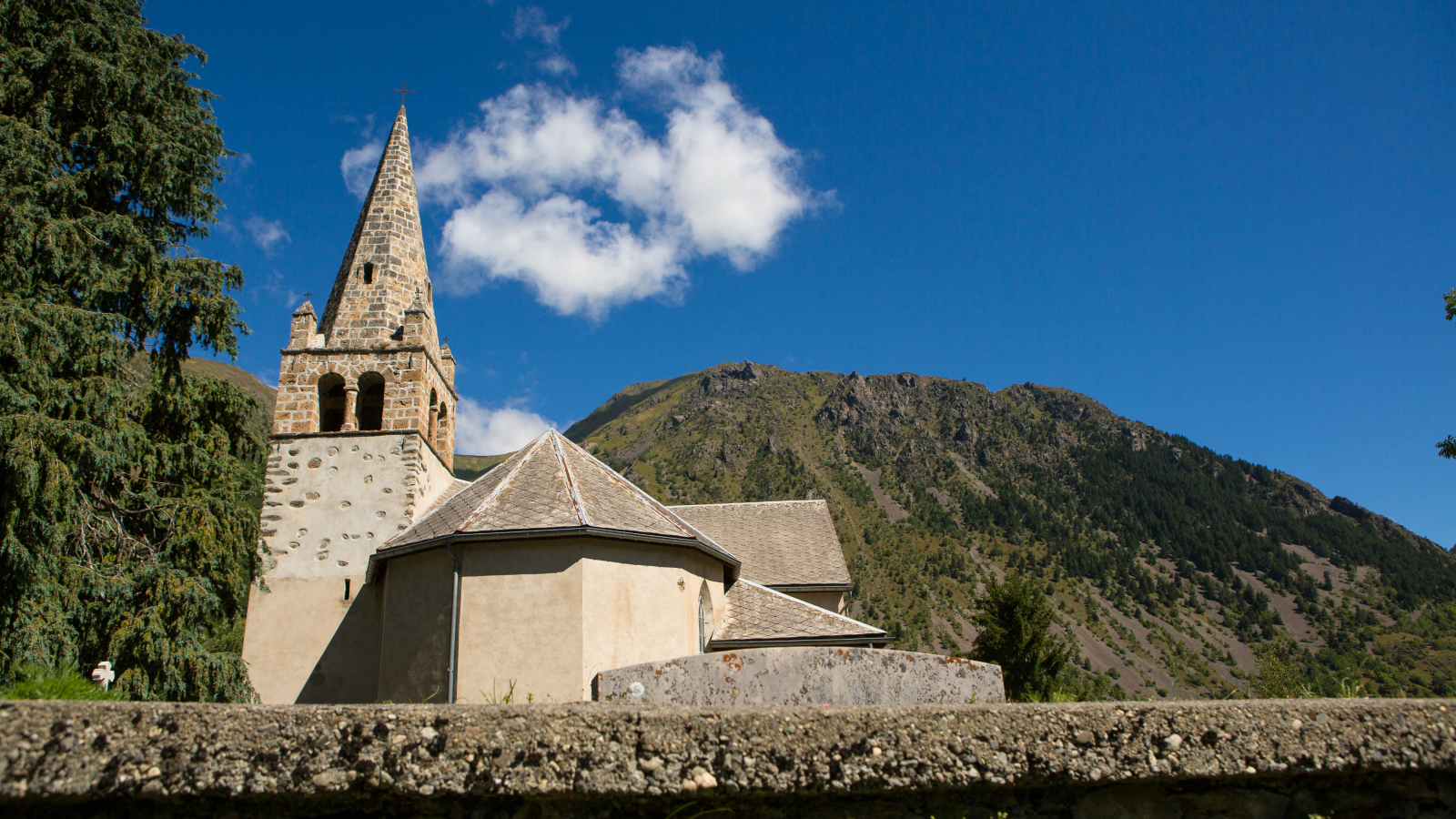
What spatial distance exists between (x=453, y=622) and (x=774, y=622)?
699 cm

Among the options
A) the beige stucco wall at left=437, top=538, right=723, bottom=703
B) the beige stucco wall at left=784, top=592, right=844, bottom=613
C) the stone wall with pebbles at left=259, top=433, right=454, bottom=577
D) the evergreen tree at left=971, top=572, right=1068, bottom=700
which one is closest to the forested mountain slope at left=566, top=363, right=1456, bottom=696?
the evergreen tree at left=971, top=572, right=1068, bottom=700

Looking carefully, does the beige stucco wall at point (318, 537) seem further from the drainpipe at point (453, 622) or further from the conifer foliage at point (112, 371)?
the drainpipe at point (453, 622)

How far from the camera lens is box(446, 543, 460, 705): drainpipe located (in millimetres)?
12805

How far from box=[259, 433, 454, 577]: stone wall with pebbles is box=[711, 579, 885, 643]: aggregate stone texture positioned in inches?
284

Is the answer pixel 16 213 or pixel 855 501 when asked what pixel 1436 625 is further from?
pixel 16 213

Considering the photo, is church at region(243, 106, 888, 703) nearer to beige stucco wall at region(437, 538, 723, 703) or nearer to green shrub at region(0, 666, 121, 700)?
beige stucco wall at region(437, 538, 723, 703)

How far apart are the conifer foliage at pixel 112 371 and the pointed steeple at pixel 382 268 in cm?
251

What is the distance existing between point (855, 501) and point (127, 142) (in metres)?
148

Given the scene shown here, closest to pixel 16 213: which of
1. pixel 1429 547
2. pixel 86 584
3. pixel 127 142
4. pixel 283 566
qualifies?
pixel 127 142

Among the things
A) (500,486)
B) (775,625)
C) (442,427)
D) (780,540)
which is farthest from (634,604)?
(780,540)

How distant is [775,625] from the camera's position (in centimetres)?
1692

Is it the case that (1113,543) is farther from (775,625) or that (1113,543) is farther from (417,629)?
(417,629)

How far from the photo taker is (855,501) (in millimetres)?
156750

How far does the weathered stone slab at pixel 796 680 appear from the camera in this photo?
14.7ft
